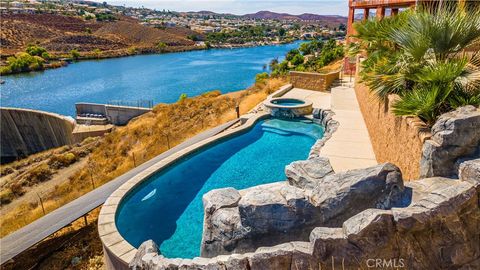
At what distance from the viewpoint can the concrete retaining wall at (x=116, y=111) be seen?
24625 millimetres

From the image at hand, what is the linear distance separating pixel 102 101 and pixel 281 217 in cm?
3171

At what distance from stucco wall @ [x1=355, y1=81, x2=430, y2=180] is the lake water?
25.1 metres

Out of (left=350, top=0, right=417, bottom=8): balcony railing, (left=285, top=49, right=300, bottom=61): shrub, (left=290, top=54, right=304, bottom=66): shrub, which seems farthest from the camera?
(left=285, top=49, right=300, bottom=61): shrub

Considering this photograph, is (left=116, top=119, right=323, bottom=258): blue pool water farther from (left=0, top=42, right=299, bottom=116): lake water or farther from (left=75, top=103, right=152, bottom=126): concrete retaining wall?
(left=0, top=42, right=299, bottom=116): lake water

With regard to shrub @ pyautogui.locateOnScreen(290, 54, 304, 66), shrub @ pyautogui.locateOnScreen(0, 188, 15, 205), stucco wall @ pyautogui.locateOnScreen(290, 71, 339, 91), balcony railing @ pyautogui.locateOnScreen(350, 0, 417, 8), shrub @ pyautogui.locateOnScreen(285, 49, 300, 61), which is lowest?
shrub @ pyautogui.locateOnScreen(0, 188, 15, 205)

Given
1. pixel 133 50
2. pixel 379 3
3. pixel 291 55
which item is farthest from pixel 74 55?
pixel 379 3

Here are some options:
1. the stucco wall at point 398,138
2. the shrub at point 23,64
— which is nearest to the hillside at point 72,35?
the shrub at point 23,64

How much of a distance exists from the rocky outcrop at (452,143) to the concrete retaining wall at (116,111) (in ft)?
73.7

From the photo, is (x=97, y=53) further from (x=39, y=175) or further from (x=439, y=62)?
(x=439, y=62)

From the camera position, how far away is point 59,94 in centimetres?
3575

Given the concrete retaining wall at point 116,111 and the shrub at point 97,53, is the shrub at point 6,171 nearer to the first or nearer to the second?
the concrete retaining wall at point 116,111

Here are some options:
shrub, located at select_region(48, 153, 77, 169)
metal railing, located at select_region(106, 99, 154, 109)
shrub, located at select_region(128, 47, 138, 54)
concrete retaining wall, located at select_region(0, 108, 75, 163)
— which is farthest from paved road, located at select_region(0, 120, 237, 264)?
shrub, located at select_region(128, 47, 138, 54)

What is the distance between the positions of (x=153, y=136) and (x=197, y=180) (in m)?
8.16

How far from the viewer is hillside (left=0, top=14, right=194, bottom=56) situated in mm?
66438
